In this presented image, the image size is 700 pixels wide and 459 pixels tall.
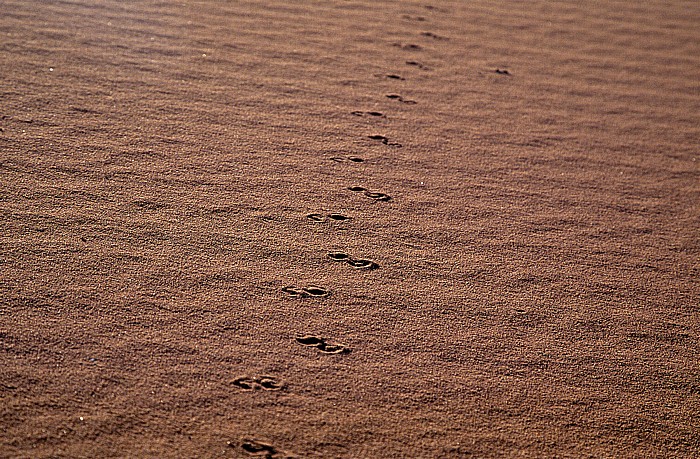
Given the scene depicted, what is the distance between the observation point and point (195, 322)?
7.57 ft

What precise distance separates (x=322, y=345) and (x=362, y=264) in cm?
48

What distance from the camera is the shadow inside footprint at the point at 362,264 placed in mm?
2682

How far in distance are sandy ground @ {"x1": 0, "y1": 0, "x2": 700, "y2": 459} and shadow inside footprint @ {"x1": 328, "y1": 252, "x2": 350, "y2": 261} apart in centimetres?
1

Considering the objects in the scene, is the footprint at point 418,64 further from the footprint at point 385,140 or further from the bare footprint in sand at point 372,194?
the bare footprint in sand at point 372,194

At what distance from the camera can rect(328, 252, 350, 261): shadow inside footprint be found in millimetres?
2701

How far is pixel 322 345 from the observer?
2295mm

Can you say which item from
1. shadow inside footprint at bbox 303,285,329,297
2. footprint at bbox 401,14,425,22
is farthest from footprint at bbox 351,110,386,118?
footprint at bbox 401,14,425,22

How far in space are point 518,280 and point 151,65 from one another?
7.69 feet

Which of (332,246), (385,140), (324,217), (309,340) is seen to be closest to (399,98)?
(385,140)

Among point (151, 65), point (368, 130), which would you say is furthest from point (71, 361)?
point (151, 65)

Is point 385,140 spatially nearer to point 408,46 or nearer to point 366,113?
point 366,113

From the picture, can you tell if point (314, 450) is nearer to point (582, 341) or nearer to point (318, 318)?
point (318, 318)

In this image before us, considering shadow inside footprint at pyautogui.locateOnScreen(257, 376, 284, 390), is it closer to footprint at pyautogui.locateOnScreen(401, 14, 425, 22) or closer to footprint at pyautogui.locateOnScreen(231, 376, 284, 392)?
footprint at pyautogui.locateOnScreen(231, 376, 284, 392)

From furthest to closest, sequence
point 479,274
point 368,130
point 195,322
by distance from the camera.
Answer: point 368,130, point 479,274, point 195,322
